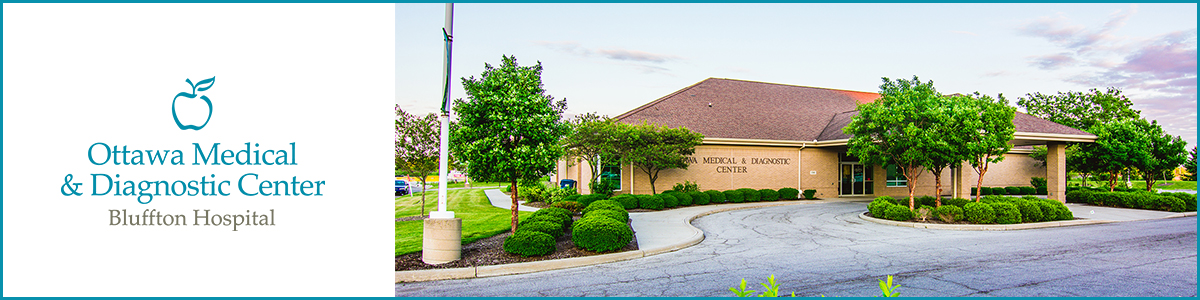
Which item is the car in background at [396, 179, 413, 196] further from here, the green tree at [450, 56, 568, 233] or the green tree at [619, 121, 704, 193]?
the green tree at [450, 56, 568, 233]

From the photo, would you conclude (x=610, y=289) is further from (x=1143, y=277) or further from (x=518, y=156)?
(x=1143, y=277)

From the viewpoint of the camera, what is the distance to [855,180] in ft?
86.3

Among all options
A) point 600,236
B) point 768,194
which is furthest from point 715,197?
point 600,236

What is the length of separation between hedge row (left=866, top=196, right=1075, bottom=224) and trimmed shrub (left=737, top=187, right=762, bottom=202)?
21.1 feet

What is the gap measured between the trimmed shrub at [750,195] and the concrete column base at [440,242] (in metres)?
15.5

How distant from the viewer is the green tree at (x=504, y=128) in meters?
9.77

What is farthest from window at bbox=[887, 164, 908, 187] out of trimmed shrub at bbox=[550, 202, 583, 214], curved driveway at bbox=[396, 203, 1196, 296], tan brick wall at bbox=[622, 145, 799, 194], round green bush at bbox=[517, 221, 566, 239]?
round green bush at bbox=[517, 221, 566, 239]

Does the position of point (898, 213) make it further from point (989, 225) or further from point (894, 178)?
point (894, 178)

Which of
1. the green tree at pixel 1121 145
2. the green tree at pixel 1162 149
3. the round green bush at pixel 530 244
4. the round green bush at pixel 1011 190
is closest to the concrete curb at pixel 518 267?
the round green bush at pixel 530 244

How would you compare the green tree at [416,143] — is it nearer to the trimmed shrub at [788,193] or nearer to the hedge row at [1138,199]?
the trimmed shrub at [788,193]

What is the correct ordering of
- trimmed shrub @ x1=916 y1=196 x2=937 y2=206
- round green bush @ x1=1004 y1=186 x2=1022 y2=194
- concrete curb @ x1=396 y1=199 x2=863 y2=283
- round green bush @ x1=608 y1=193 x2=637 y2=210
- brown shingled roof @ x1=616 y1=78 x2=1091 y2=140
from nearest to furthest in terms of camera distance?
concrete curb @ x1=396 y1=199 x2=863 y2=283
trimmed shrub @ x1=916 y1=196 x2=937 y2=206
round green bush @ x1=608 y1=193 x2=637 y2=210
brown shingled roof @ x1=616 y1=78 x2=1091 y2=140
round green bush @ x1=1004 y1=186 x2=1022 y2=194

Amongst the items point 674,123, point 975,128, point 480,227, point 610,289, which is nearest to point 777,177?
point 674,123

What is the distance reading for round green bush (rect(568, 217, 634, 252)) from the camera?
916 cm

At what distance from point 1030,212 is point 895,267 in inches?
370
